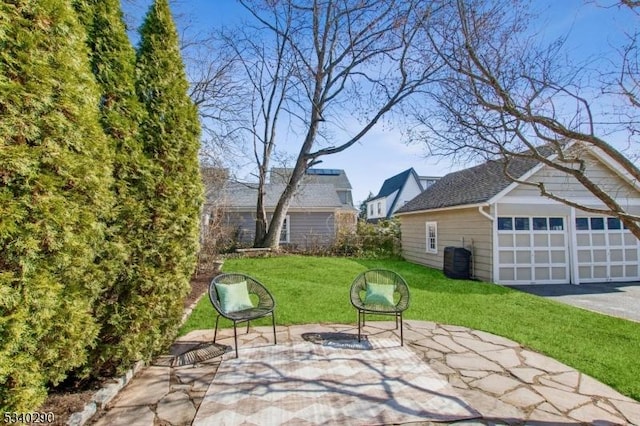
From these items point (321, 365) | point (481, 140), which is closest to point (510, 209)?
point (481, 140)

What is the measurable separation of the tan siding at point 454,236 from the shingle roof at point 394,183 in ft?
45.7

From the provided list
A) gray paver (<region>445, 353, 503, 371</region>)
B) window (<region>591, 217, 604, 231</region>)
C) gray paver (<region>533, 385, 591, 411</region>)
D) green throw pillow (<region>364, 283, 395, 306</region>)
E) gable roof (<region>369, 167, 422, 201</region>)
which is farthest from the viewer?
gable roof (<region>369, 167, 422, 201</region>)

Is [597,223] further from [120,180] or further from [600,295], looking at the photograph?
[120,180]

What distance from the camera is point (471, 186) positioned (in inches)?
481

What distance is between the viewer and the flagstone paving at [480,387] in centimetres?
289

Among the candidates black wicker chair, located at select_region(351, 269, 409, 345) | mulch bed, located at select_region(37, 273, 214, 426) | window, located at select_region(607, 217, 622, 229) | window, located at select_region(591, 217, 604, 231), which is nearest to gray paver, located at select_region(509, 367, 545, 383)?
black wicker chair, located at select_region(351, 269, 409, 345)

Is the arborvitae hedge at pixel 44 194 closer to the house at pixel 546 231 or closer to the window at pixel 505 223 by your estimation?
the house at pixel 546 231

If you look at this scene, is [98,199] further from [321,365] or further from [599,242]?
[599,242]

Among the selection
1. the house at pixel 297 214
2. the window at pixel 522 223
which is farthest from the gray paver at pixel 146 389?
the house at pixel 297 214

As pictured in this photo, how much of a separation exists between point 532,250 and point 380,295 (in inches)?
298

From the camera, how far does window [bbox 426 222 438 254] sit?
13055 millimetres

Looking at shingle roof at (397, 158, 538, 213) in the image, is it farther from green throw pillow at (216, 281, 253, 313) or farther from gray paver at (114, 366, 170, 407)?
gray paver at (114, 366, 170, 407)

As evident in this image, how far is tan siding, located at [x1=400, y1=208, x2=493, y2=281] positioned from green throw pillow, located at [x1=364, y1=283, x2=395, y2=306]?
6409 mm

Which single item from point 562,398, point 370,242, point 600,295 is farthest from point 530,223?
point 562,398
